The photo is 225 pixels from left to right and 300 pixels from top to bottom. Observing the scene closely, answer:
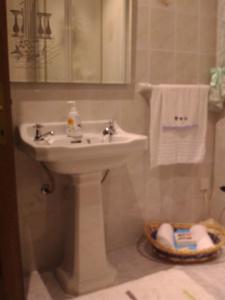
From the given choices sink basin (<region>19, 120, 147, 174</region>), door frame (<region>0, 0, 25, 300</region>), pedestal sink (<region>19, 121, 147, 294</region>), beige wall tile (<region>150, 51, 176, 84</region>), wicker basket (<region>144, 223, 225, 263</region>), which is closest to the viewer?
door frame (<region>0, 0, 25, 300</region>)

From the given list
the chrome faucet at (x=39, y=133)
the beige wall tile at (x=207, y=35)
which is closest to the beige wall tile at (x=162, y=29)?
the beige wall tile at (x=207, y=35)

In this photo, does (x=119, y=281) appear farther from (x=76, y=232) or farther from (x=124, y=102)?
(x=124, y=102)

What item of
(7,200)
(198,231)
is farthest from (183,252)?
(7,200)

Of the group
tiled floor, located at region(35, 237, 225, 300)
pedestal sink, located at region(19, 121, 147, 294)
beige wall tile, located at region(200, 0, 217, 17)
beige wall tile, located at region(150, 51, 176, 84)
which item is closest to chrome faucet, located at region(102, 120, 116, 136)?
pedestal sink, located at region(19, 121, 147, 294)

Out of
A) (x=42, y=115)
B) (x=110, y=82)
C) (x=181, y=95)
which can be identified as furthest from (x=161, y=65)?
(x=42, y=115)

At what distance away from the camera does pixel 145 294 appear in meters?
1.70

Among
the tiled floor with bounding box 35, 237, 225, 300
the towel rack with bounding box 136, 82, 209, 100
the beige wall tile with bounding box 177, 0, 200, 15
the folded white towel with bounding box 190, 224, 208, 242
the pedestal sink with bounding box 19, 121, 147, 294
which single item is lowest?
the tiled floor with bounding box 35, 237, 225, 300

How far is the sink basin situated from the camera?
1420mm

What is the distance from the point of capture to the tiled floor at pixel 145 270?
1.75 m

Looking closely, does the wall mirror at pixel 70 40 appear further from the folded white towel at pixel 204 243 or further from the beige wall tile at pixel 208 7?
the folded white towel at pixel 204 243

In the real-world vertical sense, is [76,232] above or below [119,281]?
above

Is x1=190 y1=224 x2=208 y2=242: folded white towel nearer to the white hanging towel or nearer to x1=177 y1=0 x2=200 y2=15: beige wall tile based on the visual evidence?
the white hanging towel

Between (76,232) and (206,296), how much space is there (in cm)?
75

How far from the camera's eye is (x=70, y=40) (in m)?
1.81
